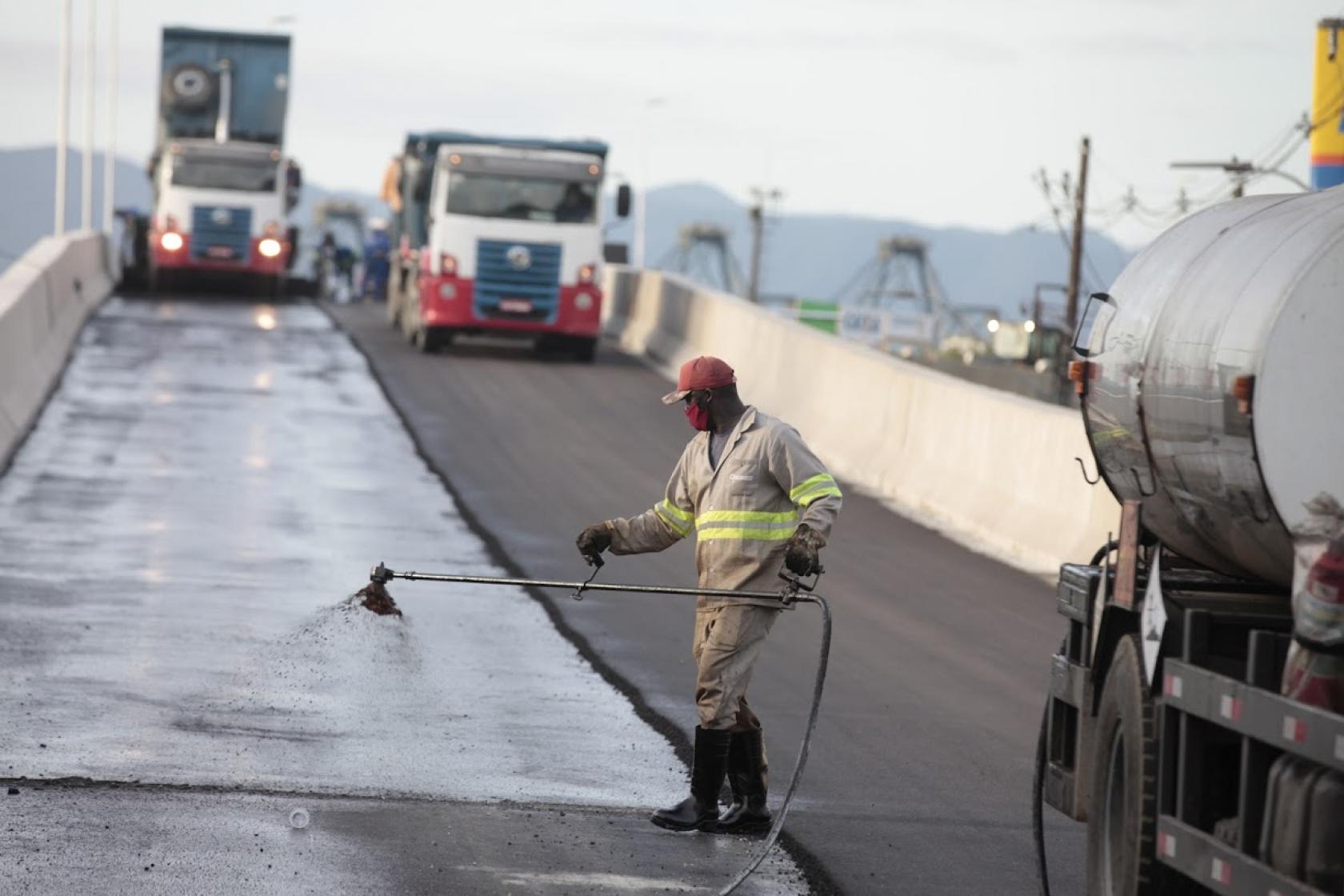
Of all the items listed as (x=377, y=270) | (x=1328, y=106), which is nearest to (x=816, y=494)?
(x=1328, y=106)

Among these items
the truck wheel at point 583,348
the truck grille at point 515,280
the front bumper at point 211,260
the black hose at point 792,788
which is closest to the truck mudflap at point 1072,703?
the black hose at point 792,788

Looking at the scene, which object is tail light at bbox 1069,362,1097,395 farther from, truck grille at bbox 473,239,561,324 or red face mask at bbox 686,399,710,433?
truck grille at bbox 473,239,561,324

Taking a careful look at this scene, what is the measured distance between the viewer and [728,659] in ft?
30.4

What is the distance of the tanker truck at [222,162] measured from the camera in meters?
44.2

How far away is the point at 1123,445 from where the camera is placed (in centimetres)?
818

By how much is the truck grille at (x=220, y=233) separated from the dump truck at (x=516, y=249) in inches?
423

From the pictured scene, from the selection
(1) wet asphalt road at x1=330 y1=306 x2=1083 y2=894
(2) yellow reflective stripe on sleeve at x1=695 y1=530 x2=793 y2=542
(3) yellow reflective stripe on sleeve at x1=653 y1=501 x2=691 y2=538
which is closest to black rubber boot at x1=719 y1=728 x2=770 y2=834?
(1) wet asphalt road at x1=330 y1=306 x2=1083 y2=894

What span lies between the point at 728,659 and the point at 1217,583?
2.32m

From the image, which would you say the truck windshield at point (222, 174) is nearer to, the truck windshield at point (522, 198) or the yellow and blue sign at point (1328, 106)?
the truck windshield at point (522, 198)

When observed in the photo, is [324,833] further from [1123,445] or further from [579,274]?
[579,274]

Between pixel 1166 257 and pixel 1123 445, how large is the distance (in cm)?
68

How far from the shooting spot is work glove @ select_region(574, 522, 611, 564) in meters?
9.59

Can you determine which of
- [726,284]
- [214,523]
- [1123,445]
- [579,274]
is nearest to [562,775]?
[1123,445]

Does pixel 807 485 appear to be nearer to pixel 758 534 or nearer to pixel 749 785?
pixel 758 534
